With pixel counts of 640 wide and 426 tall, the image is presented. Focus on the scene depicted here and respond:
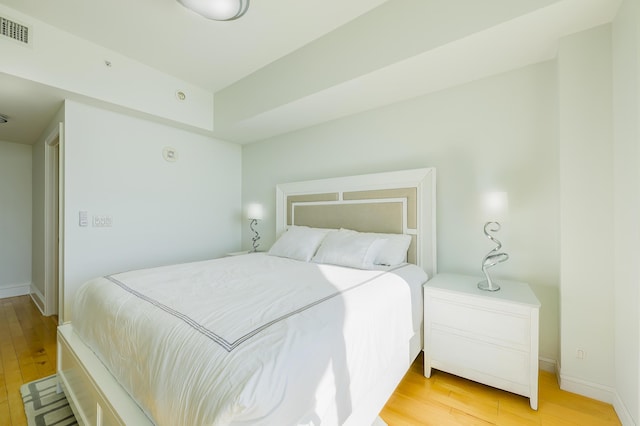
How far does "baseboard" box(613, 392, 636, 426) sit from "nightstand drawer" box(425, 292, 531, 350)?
0.50m

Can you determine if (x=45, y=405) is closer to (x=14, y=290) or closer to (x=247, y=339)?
(x=247, y=339)

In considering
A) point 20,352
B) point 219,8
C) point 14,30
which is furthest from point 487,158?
point 20,352

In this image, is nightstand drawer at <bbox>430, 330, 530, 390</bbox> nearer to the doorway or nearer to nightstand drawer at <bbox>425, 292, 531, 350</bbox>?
nightstand drawer at <bbox>425, 292, 531, 350</bbox>

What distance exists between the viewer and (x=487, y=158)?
2.16 meters

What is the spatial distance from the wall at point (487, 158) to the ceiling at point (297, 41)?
0.16 meters

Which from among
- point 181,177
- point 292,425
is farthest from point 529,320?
point 181,177

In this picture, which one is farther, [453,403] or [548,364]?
[548,364]

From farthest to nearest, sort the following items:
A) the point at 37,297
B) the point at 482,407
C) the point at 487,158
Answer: the point at 37,297
the point at 487,158
the point at 482,407

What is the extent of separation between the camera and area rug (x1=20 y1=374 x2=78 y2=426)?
157 cm

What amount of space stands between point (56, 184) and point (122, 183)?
1.12 m

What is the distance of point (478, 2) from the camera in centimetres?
162

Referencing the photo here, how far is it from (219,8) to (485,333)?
2815 mm

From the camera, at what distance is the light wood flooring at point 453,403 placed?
4.99 ft

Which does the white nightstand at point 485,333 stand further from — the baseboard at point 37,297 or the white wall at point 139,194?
the baseboard at point 37,297
